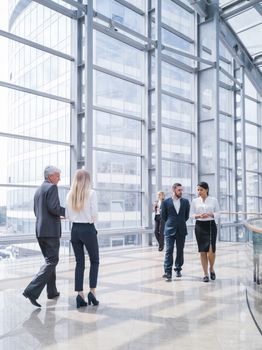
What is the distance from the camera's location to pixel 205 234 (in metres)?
5.86

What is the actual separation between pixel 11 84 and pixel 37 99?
80 cm

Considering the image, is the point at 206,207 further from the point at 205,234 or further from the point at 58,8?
the point at 58,8

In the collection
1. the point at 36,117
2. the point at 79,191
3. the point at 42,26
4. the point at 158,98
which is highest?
the point at 42,26

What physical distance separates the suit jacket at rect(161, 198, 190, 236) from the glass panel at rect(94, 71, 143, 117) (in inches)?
202

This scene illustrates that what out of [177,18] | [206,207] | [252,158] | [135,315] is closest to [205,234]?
[206,207]

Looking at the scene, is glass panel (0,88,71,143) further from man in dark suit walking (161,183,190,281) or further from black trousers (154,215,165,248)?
man in dark suit walking (161,183,190,281)

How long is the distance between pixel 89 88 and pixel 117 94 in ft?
5.18

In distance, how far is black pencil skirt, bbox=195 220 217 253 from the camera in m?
5.83

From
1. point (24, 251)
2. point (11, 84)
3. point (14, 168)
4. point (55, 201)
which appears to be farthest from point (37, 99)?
point (55, 201)

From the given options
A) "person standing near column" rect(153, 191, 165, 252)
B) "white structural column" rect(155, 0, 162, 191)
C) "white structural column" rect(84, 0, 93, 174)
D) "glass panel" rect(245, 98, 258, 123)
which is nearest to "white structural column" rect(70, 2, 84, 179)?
"white structural column" rect(84, 0, 93, 174)

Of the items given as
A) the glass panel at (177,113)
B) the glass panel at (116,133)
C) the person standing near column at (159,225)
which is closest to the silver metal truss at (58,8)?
the glass panel at (116,133)

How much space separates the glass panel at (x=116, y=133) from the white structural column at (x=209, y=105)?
3.45 metres

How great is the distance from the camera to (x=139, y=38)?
11.3 m

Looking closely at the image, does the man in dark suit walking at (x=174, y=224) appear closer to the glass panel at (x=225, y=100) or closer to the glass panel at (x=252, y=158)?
the glass panel at (x=225, y=100)
